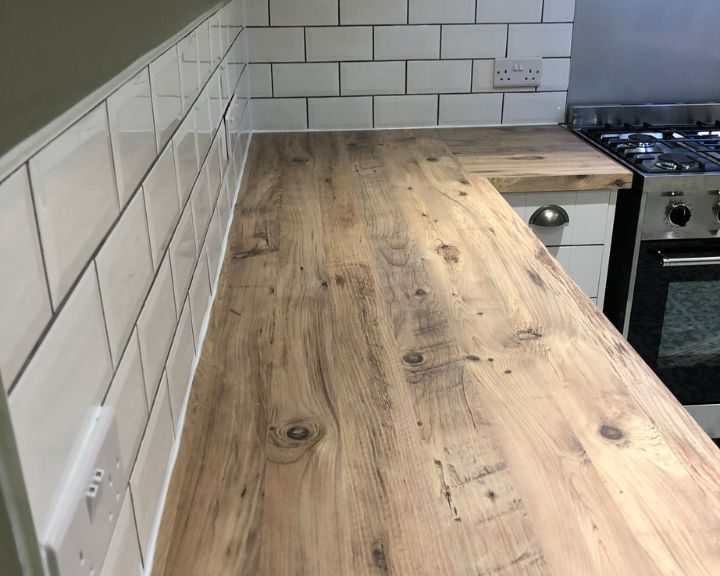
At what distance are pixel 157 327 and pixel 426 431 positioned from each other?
0.33 meters

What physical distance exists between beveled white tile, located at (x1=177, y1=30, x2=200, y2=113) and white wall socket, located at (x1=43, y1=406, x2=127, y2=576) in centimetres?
53

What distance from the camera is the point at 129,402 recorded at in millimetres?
672

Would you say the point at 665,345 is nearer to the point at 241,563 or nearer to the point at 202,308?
the point at 202,308

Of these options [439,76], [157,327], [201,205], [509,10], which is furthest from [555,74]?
[157,327]

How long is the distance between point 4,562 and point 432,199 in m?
1.45

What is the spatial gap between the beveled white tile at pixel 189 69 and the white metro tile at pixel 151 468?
0.39m

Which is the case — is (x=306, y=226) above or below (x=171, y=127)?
below

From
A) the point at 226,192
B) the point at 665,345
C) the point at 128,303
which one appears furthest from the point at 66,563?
the point at 665,345

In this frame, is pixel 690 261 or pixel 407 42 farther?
pixel 407 42

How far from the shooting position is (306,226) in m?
1.62

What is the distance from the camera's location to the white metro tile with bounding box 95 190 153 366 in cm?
60

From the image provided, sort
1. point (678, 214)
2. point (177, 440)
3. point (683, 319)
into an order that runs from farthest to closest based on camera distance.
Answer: point (683, 319), point (678, 214), point (177, 440)

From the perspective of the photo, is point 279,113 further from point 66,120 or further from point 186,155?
point 66,120

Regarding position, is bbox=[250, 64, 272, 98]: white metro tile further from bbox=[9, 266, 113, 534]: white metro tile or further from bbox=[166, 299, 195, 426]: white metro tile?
bbox=[9, 266, 113, 534]: white metro tile
